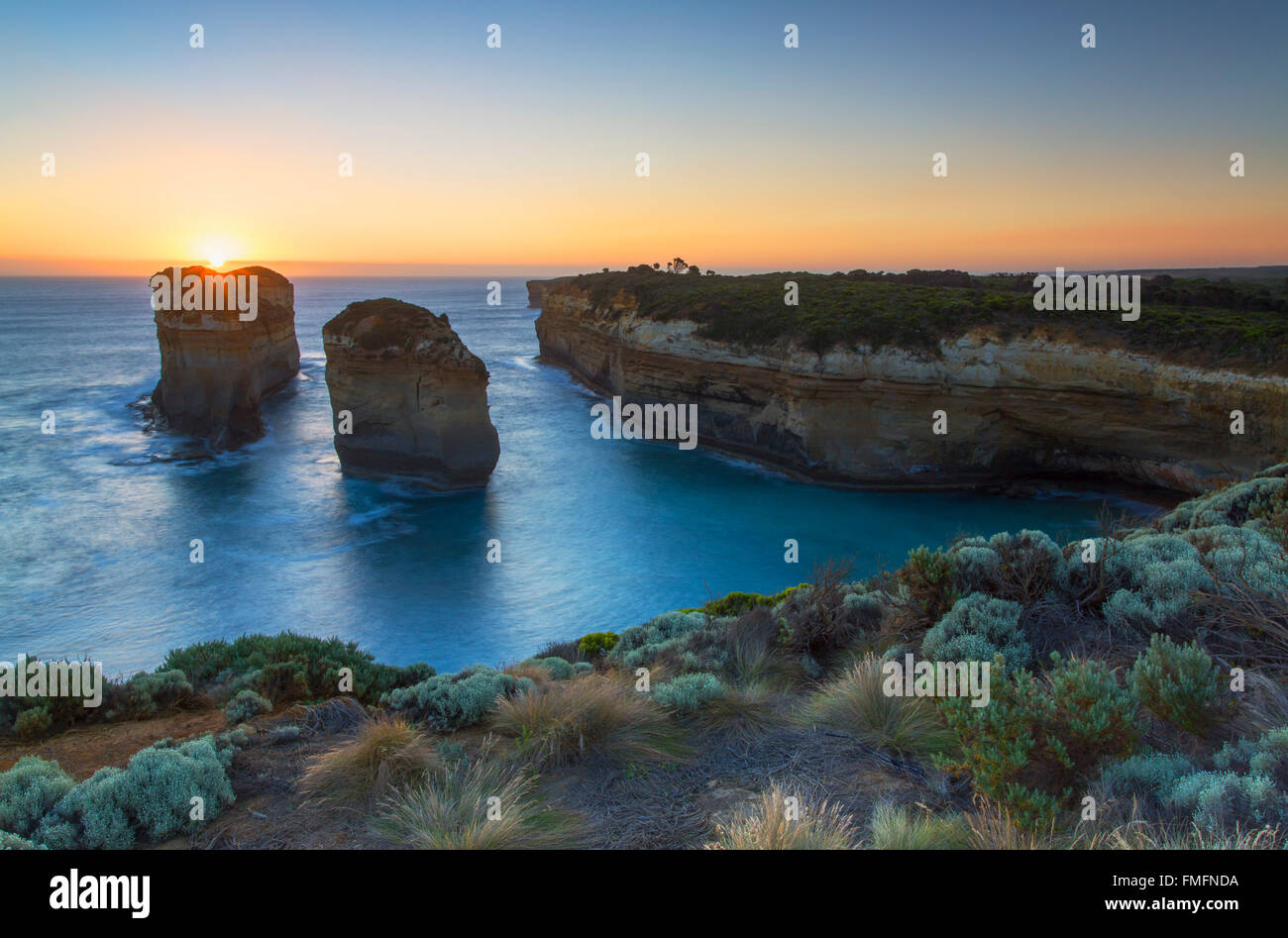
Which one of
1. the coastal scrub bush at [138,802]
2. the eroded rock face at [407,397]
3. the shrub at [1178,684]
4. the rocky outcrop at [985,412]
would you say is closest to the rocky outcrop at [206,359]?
the eroded rock face at [407,397]

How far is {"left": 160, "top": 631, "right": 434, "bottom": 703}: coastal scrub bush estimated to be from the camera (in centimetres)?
696

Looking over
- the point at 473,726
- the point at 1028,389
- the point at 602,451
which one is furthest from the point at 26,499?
the point at 1028,389

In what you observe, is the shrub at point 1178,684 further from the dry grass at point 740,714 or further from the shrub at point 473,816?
the shrub at point 473,816

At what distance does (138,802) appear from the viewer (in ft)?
12.8

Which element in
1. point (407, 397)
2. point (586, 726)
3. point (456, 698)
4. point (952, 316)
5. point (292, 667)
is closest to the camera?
point (586, 726)

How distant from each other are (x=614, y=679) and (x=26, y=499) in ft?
91.2

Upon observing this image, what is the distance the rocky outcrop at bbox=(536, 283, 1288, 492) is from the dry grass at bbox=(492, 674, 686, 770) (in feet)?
74.7

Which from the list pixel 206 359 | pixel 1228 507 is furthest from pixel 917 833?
pixel 206 359

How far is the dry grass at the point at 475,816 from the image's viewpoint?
11.6 ft

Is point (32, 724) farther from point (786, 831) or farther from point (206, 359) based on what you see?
point (206, 359)

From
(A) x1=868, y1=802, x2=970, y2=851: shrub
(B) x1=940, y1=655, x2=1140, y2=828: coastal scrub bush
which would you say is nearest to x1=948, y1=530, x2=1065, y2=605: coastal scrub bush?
(B) x1=940, y1=655, x2=1140, y2=828: coastal scrub bush

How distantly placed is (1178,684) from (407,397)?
24.3 m

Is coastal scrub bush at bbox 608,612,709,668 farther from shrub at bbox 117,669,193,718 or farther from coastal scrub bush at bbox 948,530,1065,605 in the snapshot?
shrub at bbox 117,669,193,718

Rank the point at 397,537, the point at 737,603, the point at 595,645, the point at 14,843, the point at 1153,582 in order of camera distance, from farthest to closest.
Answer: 1. the point at 397,537
2. the point at 737,603
3. the point at 595,645
4. the point at 1153,582
5. the point at 14,843
